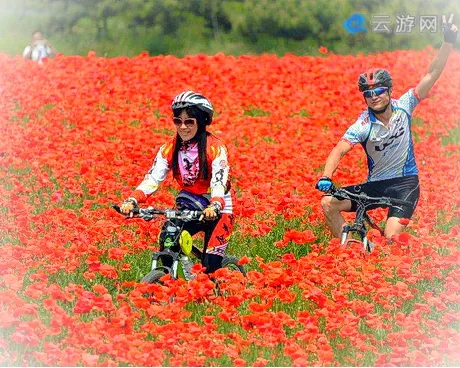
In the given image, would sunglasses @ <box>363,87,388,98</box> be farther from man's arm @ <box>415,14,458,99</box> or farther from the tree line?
the tree line

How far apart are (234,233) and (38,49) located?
14.1 metres

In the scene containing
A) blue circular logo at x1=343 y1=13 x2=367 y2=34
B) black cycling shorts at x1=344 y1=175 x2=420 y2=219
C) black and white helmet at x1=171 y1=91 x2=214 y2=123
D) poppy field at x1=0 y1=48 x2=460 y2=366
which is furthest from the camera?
blue circular logo at x1=343 y1=13 x2=367 y2=34

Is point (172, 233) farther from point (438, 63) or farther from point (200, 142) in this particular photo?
point (438, 63)

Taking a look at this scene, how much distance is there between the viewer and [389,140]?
30.7 ft

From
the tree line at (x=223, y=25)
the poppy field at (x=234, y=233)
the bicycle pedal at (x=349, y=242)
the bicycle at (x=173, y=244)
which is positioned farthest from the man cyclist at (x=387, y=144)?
the tree line at (x=223, y=25)

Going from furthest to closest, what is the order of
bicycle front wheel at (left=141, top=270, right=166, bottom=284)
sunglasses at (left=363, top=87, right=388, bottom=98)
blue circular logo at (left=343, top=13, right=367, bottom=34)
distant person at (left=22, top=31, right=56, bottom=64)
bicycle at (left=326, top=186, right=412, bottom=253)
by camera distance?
blue circular logo at (left=343, top=13, right=367, bottom=34), distant person at (left=22, top=31, right=56, bottom=64), sunglasses at (left=363, top=87, right=388, bottom=98), bicycle at (left=326, top=186, right=412, bottom=253), bicycle front wheel at (left=141, top=270, right=166, bottom=284)

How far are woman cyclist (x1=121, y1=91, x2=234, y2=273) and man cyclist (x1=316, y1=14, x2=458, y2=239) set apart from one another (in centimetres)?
148

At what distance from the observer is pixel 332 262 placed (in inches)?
321

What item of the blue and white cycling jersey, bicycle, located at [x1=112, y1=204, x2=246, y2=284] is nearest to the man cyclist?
the blue and white cycling jersey

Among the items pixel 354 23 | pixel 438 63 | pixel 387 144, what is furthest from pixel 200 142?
pixel 354 23

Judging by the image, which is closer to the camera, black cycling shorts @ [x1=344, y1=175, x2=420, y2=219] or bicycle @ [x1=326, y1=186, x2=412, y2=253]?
bicycle @ [x1=326, y1=186, x2=412, y2=253]

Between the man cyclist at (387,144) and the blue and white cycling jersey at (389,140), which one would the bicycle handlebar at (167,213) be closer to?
the man cyclist at (387,144)

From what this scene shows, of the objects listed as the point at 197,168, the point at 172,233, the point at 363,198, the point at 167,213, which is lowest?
the point at 172,233

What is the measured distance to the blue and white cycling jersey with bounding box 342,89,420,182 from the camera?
30.6ft
